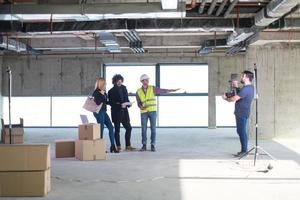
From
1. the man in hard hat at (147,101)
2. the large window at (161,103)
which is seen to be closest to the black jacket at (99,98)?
the man in hard hat at (147,101)

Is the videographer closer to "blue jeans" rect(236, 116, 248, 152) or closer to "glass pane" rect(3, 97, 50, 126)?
"blue jeans" rect(236, 116, 248, 152)

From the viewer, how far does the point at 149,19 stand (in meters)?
8.15

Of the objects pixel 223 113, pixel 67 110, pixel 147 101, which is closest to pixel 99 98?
pixel 147 101

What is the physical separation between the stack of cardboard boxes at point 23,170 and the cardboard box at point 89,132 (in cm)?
256

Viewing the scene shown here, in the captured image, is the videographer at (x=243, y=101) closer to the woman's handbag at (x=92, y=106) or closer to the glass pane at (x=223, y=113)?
the woman's handbag at (x=92, y=106)

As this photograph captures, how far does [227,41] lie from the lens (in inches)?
435

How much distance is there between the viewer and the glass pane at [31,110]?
15.8 m

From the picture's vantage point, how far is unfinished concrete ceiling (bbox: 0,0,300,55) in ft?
21.3

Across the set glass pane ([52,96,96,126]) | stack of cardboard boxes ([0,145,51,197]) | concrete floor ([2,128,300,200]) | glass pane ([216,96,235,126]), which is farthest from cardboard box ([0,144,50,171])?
glass pane ([216,96,235,126])

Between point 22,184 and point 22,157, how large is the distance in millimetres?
268

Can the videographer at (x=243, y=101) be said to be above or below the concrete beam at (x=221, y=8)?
below

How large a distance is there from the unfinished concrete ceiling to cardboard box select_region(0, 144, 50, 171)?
2602 mm

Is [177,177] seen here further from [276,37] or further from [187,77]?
[187,77]

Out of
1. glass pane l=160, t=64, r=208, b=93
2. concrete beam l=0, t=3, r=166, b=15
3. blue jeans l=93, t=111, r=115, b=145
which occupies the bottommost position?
blue jeans l=93, t=111, r=115, b=145
